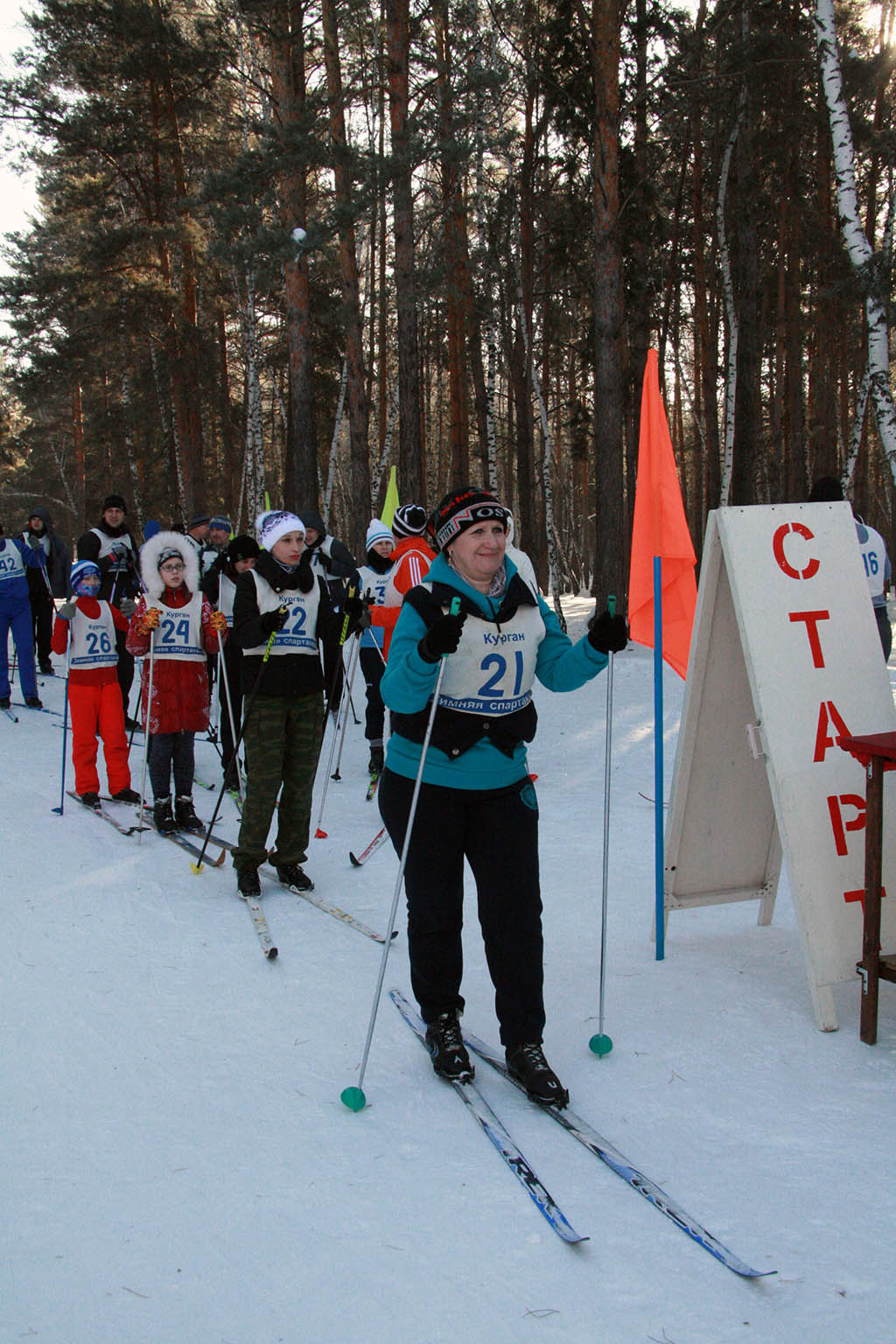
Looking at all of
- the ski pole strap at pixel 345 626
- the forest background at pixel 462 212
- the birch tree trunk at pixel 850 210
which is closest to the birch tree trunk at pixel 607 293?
the forest background at pixel 462 212

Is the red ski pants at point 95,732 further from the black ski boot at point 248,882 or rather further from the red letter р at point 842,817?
the red letter р at point 842,817

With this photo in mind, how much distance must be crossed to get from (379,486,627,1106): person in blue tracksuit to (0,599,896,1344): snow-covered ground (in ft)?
1.19

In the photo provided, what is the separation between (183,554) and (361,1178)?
4923 mm

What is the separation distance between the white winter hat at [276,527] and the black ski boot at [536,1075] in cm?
314

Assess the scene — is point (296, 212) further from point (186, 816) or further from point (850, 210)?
point (186, 816)

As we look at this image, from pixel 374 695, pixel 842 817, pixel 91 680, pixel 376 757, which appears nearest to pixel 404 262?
pixel 374 695

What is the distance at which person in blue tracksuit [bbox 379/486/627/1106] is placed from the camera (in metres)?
3.29

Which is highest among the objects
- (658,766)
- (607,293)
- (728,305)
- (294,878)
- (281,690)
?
(728,305)

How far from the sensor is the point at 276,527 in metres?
5.42

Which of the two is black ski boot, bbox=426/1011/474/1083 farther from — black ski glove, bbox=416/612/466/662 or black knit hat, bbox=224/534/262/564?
black knit hat, bbox=224/534/262/564

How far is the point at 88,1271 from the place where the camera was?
238cm

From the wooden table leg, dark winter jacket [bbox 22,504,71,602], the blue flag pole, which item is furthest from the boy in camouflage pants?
dark winter jacket [bbox 22,504,71,602]

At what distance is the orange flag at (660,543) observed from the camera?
4.29m

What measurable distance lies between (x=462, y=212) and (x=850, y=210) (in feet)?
22.2
